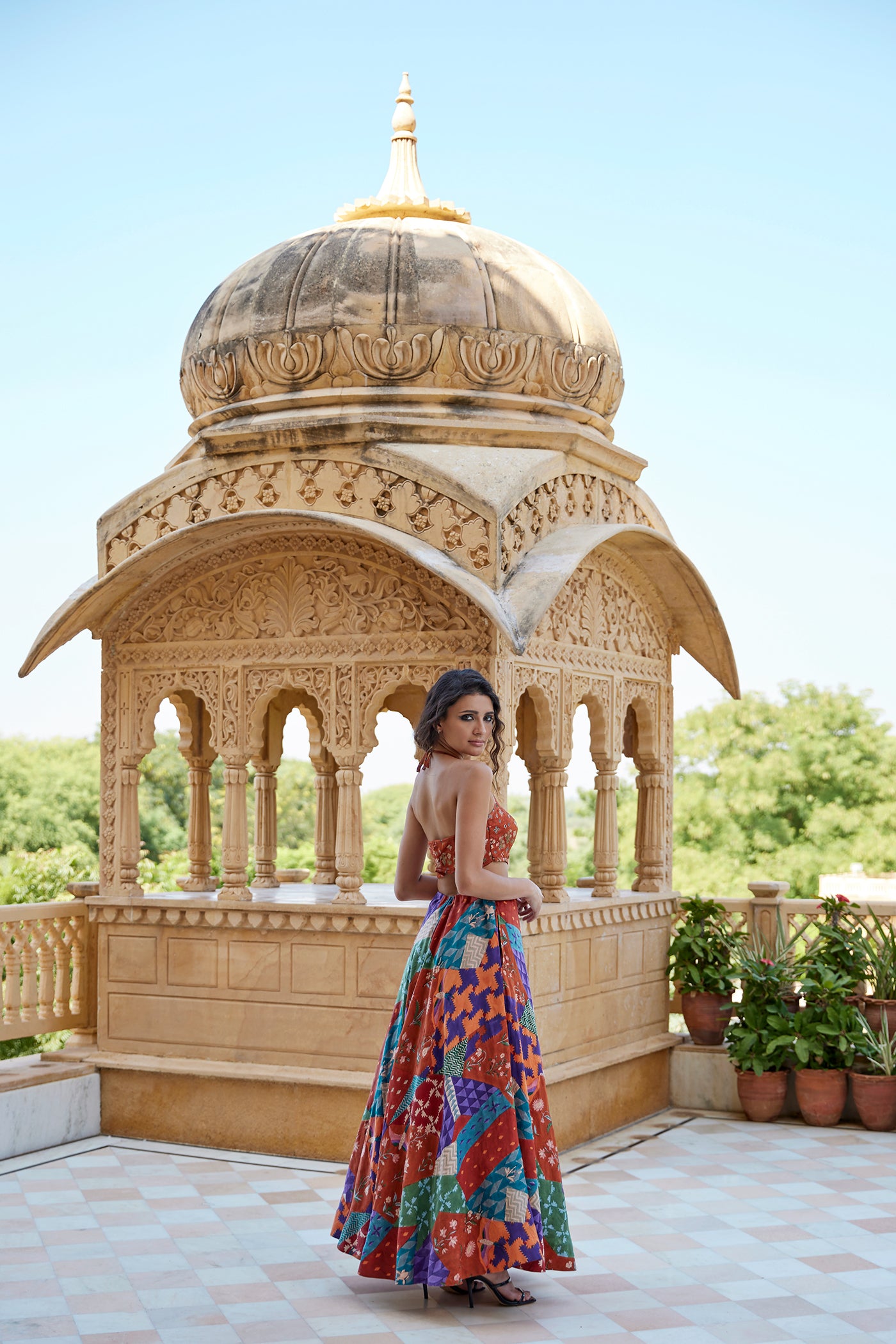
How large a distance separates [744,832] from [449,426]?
70.4ft

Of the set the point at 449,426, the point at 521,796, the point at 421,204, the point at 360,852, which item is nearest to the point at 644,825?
the point at 360,852

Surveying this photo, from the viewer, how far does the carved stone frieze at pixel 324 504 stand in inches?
243

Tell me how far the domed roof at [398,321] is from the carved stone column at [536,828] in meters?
1.74

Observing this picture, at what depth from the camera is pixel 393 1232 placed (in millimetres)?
4512

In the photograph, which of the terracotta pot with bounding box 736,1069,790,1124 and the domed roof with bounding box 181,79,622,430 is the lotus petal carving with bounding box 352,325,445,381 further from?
Answer: the terracotta pot with bounding box 736,1069,790,1124

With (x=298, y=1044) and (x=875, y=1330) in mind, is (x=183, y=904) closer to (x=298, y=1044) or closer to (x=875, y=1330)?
(x=298, y=1044)

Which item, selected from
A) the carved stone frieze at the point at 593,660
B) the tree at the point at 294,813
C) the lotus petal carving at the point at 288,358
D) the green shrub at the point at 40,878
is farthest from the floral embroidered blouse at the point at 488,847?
the tree at the point at 294,813

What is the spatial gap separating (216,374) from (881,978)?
4.28m

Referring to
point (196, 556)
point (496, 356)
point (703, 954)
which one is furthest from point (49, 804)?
point (496, 356)

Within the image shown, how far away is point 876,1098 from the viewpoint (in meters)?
7.10

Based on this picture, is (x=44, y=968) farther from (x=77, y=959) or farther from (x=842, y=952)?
(x=842, y=952)

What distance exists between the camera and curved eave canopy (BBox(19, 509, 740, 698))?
19.5ft

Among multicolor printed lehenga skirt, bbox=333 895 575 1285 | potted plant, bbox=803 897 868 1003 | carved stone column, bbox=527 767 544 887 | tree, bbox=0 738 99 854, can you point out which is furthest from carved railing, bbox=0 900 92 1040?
tree, bbox=0 738 99 854

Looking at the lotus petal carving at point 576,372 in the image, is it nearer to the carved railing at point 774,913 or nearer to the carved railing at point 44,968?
the carved railing at point 774,913
